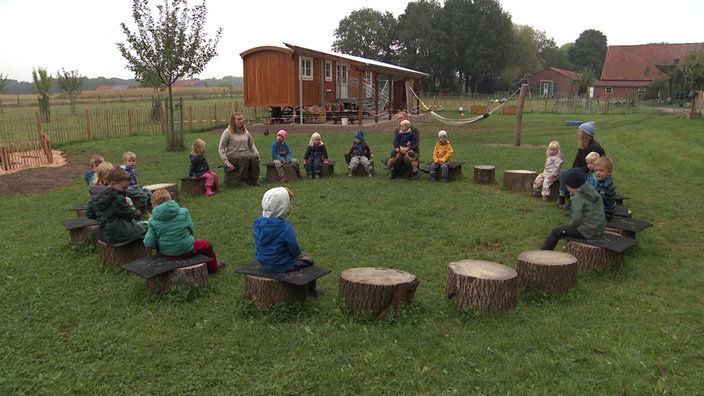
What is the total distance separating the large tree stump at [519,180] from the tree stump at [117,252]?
6.98 metres

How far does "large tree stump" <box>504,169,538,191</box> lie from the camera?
9914 millimetres

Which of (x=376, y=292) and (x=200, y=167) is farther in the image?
(x=200, y=167)

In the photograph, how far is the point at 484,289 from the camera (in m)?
4.61

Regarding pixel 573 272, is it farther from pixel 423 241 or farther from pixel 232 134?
pixel 232 134

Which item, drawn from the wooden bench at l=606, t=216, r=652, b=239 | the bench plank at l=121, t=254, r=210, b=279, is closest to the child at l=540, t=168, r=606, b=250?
the wooden bench at l=606, t=216, r=652, b=239

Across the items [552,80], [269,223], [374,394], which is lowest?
[374,394]

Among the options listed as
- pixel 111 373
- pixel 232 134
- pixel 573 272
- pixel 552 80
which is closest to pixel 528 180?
pixel 573 272

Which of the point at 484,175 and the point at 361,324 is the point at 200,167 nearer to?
the point at 484,175

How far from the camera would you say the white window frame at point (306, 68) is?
85.2ft

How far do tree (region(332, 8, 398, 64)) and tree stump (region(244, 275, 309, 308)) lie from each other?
242 feet

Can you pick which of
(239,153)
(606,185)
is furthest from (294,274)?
(239,153)

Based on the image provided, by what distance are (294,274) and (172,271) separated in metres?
1.28

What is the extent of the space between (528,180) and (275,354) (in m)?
7.27

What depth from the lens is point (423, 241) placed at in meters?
6.95
